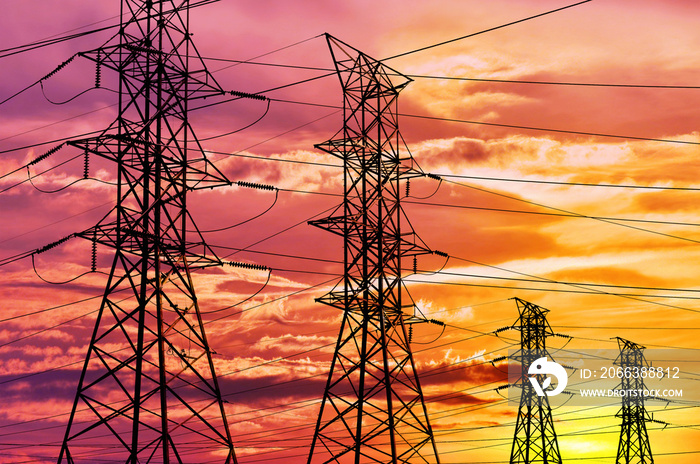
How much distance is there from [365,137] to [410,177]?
8.02ft

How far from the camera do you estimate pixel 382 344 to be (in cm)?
3108

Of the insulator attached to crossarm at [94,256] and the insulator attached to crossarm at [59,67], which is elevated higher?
the insulator attached to crossarm at [59,67]

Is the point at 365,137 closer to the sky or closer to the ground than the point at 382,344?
closer to the sky

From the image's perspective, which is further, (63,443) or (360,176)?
(360,176)

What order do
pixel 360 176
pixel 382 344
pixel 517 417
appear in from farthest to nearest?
pixel 517 417 < pixel 360 176 < pixel 382 344

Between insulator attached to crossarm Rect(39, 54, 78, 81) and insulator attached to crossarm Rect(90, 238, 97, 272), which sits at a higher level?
insulator attached to crossarm Rect(39, 54, 78, 81)

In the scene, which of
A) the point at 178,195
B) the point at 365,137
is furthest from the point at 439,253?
the point at 178,195

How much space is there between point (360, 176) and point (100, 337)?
1217 cm

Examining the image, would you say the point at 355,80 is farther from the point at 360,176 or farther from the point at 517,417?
the point at 517,417

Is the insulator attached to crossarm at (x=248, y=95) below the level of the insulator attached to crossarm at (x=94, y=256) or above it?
above

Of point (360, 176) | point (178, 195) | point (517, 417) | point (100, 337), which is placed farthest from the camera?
point (517, 417)

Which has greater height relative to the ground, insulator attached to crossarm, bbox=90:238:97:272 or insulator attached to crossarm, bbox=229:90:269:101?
insulator attached to crossarm, bbox=229:90:269:101

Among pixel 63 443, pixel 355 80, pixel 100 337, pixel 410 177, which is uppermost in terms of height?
pixel 355 80

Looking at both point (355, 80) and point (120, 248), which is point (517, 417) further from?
point (120, 248)
